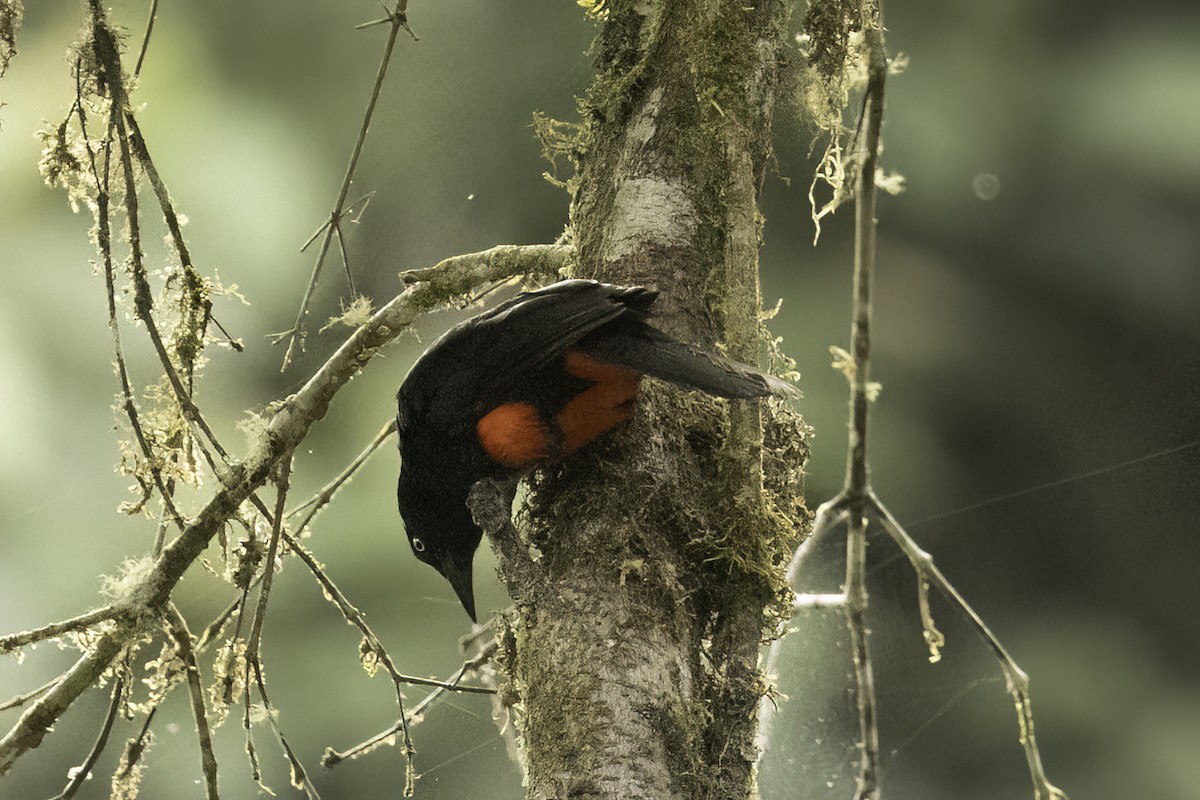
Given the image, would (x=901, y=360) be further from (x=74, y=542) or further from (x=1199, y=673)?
(x=74, y=542)

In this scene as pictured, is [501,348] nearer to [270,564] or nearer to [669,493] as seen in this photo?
[669,493]

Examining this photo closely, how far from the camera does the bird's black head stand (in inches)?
114

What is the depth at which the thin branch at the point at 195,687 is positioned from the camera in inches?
88.5

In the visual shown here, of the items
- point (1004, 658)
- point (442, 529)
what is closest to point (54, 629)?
point (442, 529)

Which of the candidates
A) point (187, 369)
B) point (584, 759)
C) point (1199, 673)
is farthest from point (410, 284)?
point (1199, 673)

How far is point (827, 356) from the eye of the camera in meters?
3.92

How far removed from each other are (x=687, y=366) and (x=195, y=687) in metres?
1.28

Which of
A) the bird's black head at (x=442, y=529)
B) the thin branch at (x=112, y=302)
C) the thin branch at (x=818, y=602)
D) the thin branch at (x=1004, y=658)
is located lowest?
the thin branch at (x=1004, y=658)

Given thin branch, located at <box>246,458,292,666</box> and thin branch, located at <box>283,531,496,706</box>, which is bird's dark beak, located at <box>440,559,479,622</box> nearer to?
thin branch, located at <box>283,531,496,706</box>

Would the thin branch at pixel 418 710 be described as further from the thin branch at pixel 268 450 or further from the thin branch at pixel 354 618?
the thin branch at pixel 268 450

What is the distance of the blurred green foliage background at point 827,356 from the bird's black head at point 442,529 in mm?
547

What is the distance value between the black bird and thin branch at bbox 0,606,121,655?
82 centimetres

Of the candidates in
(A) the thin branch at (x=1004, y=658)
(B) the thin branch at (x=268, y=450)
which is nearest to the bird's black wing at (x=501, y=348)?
(B) the thin branch at (x=268, y=450)

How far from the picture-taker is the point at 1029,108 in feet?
13.4
